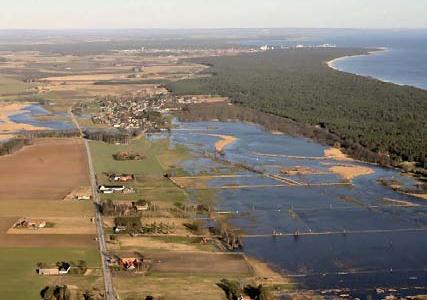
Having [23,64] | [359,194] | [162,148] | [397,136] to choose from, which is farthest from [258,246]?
[23,64]

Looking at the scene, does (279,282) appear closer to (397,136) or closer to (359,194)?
(359,194)

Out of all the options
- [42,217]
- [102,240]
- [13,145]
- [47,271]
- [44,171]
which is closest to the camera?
[47,271]

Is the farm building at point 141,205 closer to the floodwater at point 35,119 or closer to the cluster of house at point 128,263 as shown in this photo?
the cluster of house at point 128,263

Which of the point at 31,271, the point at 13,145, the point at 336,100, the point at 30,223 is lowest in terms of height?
the point at 31,271

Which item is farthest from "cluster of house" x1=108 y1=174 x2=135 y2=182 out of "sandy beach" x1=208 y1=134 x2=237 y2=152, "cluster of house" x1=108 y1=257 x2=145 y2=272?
"cluster of house" x1=108 y1=257 x2=145 y2=272

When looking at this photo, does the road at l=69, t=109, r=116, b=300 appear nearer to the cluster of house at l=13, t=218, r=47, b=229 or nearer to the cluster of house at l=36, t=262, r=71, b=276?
the cluster of house at l=36, t=262, r=71, b=276

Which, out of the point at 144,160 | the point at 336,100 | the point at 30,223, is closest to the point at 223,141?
the point at 144,160

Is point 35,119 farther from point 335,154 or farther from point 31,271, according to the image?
point 31,271
